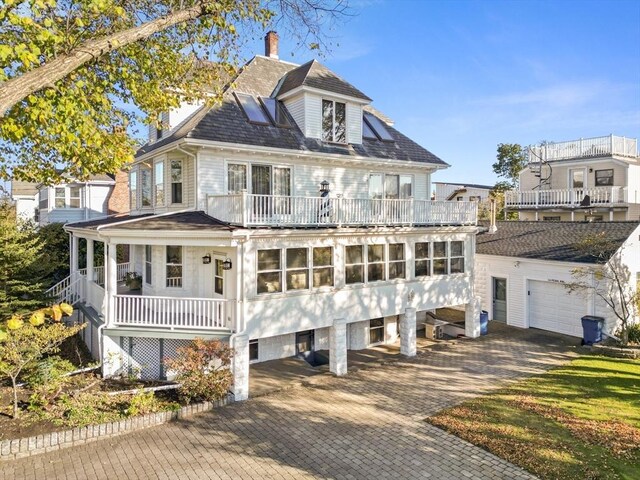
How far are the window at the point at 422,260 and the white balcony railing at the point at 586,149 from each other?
17.6m

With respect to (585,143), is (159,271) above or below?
below

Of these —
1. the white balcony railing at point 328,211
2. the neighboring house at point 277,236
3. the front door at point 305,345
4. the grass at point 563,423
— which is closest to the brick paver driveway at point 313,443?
the grass at point 563,423

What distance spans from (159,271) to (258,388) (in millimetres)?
5577

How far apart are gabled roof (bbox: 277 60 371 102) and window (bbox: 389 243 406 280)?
6.63m

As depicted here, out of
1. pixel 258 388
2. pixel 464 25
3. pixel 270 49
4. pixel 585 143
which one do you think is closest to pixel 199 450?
pixel 258 388

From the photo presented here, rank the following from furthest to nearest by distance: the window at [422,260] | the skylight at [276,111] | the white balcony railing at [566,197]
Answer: the white balcony railing at [566,197]
the window at [422,260]
the skylight at [276,111]

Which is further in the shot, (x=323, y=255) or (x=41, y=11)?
(x=323, y=255)

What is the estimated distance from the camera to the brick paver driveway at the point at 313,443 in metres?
8.85

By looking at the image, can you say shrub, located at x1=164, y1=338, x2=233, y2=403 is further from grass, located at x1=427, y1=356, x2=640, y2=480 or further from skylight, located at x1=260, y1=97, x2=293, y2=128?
skylight, located at x1=260, y1=97, x2=293, y2=128

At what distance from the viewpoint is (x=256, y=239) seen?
13.2m

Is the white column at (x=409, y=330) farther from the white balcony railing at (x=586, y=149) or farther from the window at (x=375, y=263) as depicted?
the white balcony railing at (x=586, y=149)

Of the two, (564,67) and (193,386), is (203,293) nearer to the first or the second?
(193,386)

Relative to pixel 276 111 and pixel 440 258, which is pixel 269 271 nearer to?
pixel 276 111

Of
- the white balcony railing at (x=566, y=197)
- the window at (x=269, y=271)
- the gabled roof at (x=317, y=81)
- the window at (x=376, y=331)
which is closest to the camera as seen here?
the window at (x=269, y=271)
